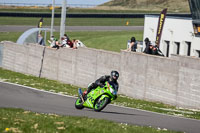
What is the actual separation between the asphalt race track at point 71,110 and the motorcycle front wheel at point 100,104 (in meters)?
0.18

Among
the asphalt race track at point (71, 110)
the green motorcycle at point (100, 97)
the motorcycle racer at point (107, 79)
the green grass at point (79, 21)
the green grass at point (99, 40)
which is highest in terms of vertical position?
the green grass at point (79, 21)

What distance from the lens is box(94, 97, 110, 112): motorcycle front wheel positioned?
15591 mm

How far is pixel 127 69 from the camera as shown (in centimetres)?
2555

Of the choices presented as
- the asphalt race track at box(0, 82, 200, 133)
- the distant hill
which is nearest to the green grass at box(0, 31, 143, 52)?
the asphalt race track at box(0, 82, 200, 133)

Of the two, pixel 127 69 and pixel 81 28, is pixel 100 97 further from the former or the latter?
pixel 81 28

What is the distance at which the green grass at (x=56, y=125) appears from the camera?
11.7 m

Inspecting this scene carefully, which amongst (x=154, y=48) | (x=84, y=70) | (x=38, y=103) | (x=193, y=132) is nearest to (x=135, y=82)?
(x=154, y=48)

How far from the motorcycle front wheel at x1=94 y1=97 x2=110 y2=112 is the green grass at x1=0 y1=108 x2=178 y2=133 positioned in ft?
5.99

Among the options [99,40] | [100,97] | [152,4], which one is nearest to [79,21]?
[99,40]

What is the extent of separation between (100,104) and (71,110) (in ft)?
4.15

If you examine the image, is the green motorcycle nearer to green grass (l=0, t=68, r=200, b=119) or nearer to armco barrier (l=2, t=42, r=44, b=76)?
green grass (l=0, t=68, r=200, b=119)

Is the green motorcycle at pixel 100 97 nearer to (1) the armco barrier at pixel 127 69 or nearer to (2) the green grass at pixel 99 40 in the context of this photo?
(1) the armco barrier at pixel 127 69

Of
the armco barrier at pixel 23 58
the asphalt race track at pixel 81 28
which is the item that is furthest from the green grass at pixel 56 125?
the asphalt race track at pixel 81 28

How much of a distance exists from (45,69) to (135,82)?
8771 mm
